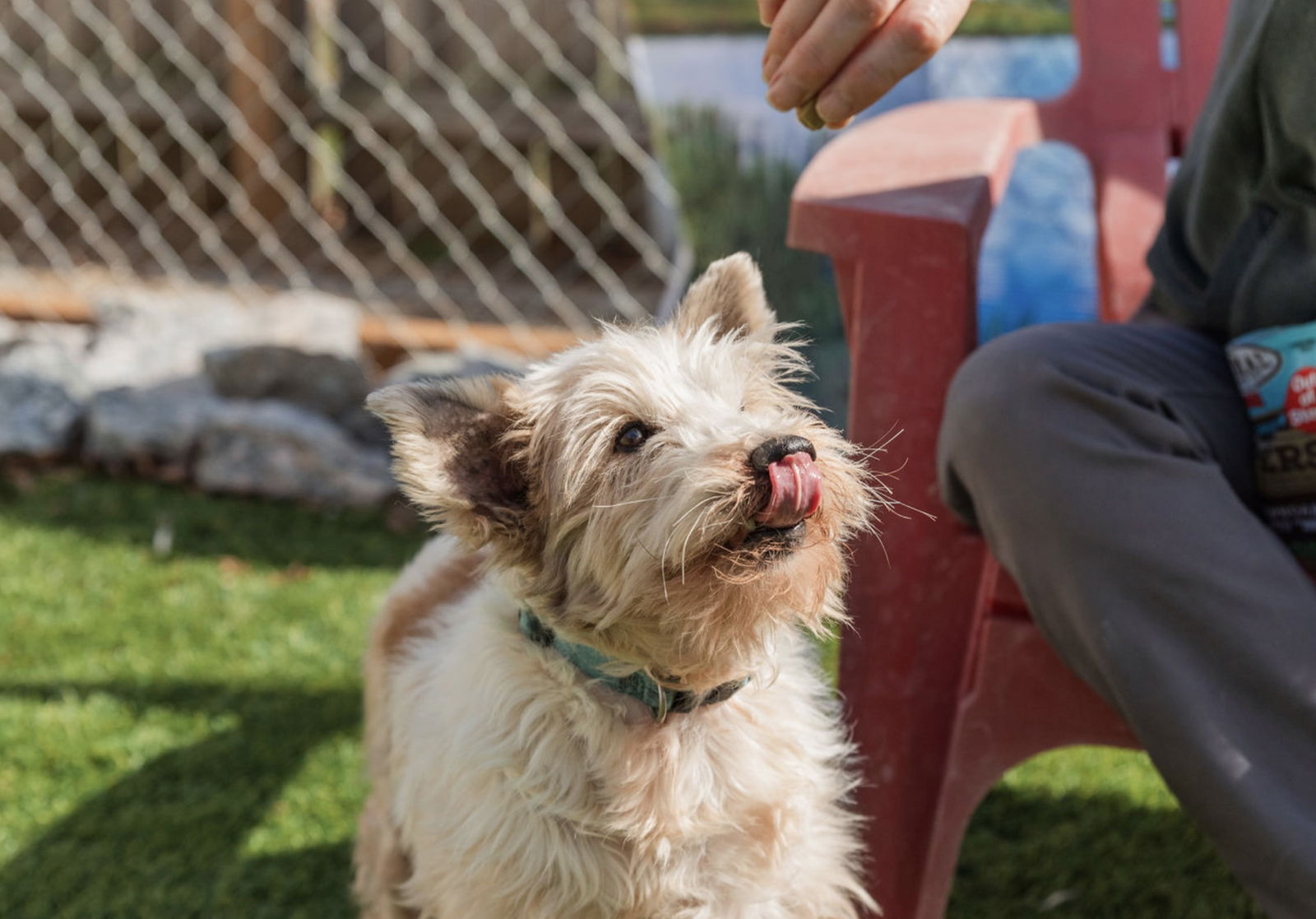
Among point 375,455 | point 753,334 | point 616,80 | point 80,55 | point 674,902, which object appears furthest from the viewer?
point 80,55

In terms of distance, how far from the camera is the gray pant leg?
1357mm

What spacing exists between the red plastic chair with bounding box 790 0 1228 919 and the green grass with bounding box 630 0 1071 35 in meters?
1.94

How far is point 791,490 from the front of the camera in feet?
4.46

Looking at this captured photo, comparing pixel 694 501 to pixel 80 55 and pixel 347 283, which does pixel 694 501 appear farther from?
pixel 80 55

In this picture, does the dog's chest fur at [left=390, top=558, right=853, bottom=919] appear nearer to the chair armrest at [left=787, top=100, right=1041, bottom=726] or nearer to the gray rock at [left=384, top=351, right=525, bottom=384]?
the chair armrest at [left=787, top=100, right=1041, bottom=726]

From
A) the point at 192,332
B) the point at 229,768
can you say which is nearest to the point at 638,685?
the point at 229,768

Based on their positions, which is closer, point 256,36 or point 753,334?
point 753,334

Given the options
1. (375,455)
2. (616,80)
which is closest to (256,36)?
(616,80)

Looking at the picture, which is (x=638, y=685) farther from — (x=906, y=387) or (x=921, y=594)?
(x=906, y=387)

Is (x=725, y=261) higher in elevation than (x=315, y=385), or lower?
higher

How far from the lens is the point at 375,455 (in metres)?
3.99

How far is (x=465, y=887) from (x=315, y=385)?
9.51 ft

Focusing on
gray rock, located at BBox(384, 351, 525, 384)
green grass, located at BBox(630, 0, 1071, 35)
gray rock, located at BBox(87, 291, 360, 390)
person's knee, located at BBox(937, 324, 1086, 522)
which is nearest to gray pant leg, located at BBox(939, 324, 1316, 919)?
person's knee, located at BBox(937, 324, 1086, 522)

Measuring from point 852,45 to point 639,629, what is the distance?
28.0 inches
